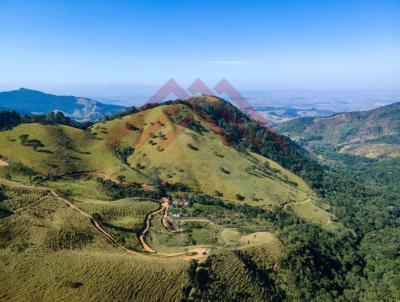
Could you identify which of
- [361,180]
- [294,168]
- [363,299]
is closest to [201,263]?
[363,299]

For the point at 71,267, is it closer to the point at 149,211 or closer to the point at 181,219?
the point at 149,211

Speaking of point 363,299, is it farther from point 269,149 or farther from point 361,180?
point 361,180

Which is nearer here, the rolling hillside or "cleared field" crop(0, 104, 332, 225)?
the rolling hillside

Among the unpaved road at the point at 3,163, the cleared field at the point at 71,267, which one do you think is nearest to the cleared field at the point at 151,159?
the unpaved road at the point at 3,163

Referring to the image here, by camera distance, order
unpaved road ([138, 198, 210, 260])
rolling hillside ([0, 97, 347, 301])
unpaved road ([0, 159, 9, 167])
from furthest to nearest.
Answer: unpaved road ([0, 159, 9, 167]) → unpaved road ([138, 198, 210, 260]) → rolling hillside ([0, 97, 347, 301])

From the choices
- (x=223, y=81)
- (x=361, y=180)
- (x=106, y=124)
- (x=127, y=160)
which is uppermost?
(x=223, y=81)

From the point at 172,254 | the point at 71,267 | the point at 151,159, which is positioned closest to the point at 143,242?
the point at 172,254

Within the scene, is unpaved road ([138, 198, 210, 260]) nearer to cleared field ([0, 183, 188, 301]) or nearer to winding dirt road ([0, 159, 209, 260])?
winding dirt road ([0, 159, 209, 260])

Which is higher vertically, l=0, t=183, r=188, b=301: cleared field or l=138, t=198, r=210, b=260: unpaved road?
l=0, t=183, r=188, b=301: cleared field

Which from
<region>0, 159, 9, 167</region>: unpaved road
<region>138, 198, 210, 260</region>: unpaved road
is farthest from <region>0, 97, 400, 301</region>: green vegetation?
<region>0, 159, 9, 167</region>: unpaved road

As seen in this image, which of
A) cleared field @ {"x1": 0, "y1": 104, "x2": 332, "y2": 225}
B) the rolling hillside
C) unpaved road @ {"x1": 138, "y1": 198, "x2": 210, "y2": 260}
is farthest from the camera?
cleared field @ {"x1": 0, "y1": 104, "x2": 332, "y2": 225}

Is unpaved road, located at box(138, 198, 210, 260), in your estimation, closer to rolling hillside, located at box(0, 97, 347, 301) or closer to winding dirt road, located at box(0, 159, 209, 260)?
winding dirt road, located at box(0, 159, 209, 260)
